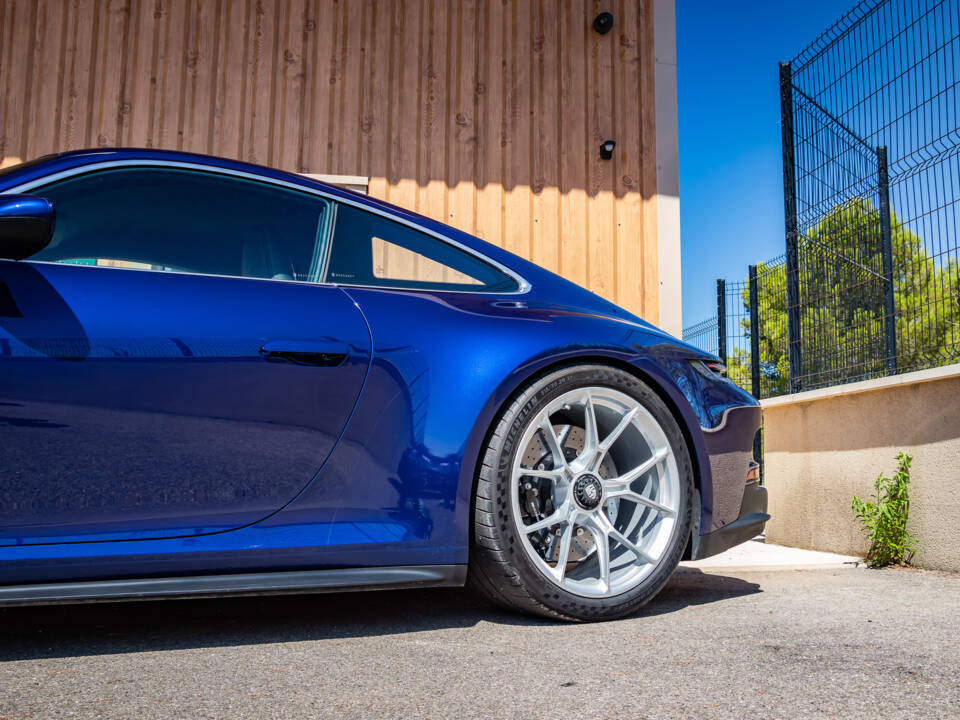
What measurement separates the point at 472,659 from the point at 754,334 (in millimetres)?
5348

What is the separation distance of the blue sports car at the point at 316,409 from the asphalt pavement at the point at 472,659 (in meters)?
0.17

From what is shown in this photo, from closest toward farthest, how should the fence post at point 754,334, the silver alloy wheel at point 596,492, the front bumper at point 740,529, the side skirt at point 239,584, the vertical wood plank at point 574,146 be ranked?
the side skirt at point 239,584 < the silver alloy wheel at point 596,492 < the front bumper at point 740,529 < the vertical wood plank at point 574,146 < the fence post at point 754,334

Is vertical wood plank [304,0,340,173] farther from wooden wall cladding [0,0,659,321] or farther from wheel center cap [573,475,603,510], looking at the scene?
wheel center cap [573,475,603,510]

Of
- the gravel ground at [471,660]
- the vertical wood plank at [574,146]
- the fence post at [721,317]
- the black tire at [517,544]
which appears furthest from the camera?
the fence post at [721,317]

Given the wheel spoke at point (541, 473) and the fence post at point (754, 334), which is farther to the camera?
the fence post at point (754, 334)

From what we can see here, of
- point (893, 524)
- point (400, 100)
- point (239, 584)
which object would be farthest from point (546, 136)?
point (239, 584)

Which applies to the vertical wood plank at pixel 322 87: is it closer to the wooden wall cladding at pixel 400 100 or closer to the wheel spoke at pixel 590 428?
the wooden wall cladding at pixel 400 100

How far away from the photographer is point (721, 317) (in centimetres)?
737

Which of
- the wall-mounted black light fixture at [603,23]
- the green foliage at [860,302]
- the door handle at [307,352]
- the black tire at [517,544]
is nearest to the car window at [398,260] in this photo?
the door handle at [307,352]

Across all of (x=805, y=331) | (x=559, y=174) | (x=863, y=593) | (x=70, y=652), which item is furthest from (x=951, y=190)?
(x=70, y=652)

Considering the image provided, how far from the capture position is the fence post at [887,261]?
4.11 m

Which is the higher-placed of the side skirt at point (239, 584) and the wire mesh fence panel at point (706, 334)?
the wire mesh fence panel at point (706, 334)

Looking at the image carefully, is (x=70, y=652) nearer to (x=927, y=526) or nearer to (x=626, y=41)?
(x=927, y=526)

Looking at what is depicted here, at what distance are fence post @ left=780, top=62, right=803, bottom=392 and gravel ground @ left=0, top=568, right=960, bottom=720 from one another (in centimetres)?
242
